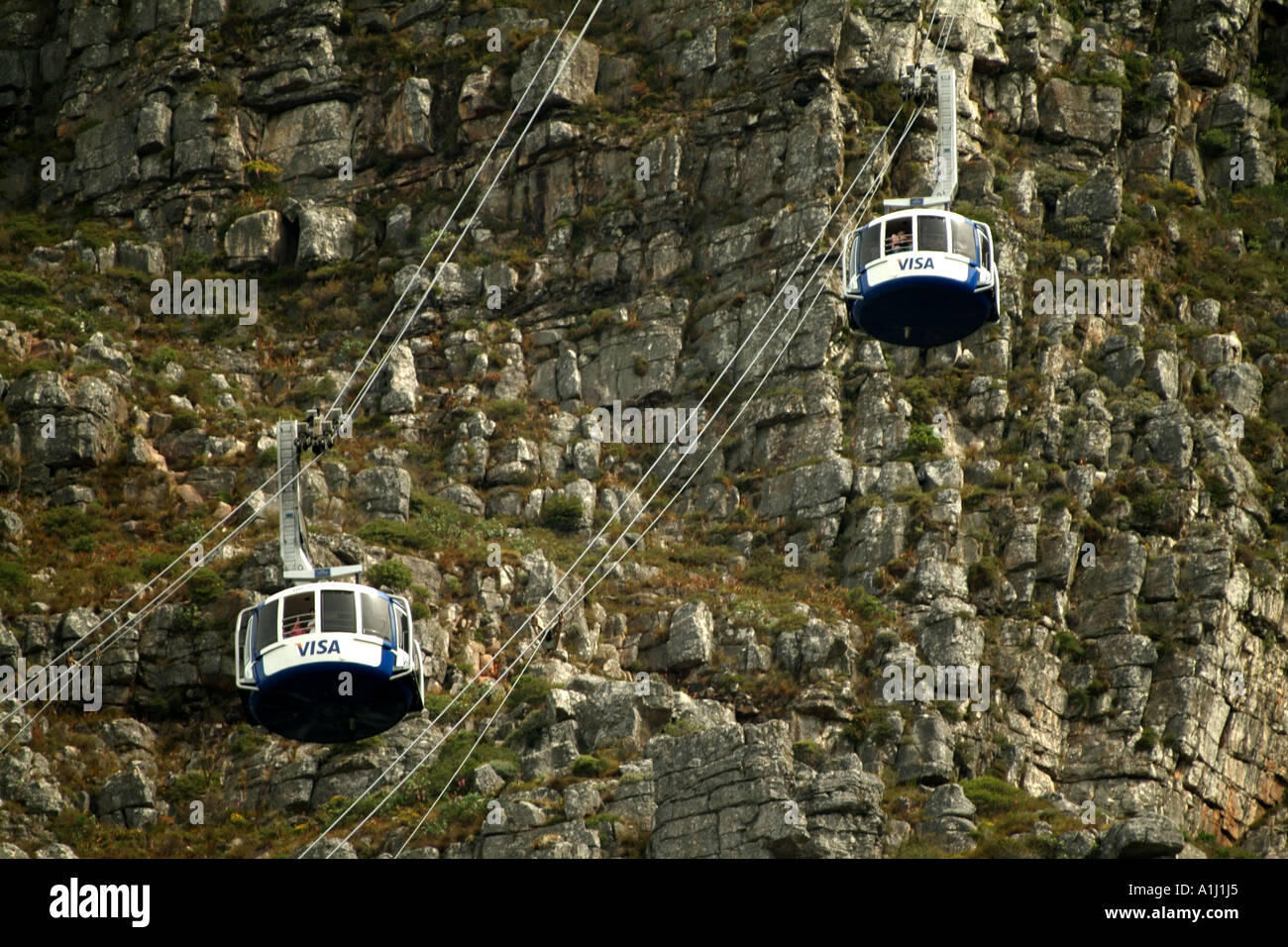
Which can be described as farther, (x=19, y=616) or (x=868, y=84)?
(x=868, y=84)

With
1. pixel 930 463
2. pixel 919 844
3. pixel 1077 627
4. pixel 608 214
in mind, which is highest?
pixel 608 214

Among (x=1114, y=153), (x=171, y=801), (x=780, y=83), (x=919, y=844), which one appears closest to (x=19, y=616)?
(x=171, y=801)

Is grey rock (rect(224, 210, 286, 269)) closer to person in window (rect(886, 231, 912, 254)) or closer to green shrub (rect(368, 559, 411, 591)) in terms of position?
green shrub (rect(368, 559, 411, 591))

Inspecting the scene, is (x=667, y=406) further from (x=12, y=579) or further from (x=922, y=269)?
(x=922, y=269)

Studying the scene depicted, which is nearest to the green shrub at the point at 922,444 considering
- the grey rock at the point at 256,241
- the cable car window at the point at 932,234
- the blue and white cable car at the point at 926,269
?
the blue and white cable car at the point at 926,269

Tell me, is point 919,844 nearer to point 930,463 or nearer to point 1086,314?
point 930,463

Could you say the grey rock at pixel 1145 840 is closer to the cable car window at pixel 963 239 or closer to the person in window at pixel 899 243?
the cable car window at pixel 963 239
